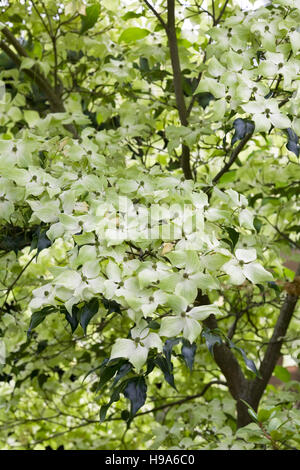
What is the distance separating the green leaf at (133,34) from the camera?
187 centimetres

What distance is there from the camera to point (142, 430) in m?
2.83

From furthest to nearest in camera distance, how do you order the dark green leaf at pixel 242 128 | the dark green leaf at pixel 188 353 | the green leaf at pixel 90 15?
the green leaf at pixel 90 15 → the dark green leaf at pixel 242 128 → the dark green leaf at pixel 188 353

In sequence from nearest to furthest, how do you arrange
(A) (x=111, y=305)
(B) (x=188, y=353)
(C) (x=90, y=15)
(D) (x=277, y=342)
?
(B) (x=188, y=353) → (A) (x=111, y=305) → (C) (x=90, y=15) → (D) (x=277, y=342)

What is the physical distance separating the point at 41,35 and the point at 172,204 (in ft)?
4.08

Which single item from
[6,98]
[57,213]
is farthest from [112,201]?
[6,98]

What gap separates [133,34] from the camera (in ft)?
6.17

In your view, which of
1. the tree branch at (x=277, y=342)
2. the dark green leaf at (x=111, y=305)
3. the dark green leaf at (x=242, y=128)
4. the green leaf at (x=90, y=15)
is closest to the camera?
the dark green leaf at (x=111, y=305)

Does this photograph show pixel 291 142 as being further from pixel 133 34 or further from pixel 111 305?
pixel 133 34

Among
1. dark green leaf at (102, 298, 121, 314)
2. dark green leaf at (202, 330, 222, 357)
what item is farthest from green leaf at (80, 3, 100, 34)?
dark green leaf at (202, 330, 222, 357)

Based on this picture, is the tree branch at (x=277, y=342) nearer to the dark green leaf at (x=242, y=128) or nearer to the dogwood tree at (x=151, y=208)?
the dogwood tree at (x=151, y=208)

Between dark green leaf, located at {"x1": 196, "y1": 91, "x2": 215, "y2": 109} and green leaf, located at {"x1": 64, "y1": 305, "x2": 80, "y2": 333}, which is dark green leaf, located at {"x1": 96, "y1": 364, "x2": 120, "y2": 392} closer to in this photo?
green leaf, located at {"x1": 64, "y1": 305, "x2": 80, "y2": 333}

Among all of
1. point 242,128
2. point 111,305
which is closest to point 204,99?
point 242,128

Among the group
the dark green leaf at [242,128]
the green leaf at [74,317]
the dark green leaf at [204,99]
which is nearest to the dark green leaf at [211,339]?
the green leaf at [74,317]

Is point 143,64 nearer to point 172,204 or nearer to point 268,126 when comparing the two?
point 268,126
